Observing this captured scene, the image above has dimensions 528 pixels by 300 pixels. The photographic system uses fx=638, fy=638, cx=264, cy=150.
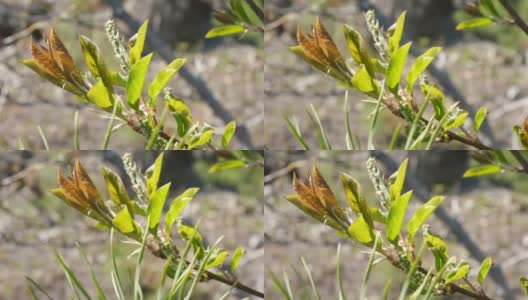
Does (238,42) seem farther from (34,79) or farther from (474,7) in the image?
(34,79)

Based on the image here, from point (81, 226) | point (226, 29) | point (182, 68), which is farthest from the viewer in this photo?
point (81, 226)

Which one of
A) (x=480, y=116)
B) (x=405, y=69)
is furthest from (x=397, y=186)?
(x=405, y=69)

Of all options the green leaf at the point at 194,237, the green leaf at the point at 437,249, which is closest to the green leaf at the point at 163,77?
the green leaf at the point at 194,237

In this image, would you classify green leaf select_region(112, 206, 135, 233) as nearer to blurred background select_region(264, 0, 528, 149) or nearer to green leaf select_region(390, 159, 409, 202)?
green leaf select_region(390, 159, 409, 202)

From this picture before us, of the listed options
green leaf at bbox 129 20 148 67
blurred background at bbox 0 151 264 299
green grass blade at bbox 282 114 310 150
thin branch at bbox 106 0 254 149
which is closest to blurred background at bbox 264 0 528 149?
thin branch at bbox 106 0 254 149

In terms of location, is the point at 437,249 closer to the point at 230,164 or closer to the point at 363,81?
the point at 363,81

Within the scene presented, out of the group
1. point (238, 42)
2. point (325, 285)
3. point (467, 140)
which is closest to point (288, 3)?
point (238, 42)

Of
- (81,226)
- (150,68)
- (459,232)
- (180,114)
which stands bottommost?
(81,226)
